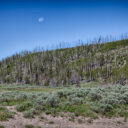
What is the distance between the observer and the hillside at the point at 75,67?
91.4m

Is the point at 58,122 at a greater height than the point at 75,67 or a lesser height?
lesser

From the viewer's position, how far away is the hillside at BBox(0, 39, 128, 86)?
300ft

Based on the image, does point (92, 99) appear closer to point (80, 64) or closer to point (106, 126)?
point (106, 126)

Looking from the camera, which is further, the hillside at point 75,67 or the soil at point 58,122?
the hillside at point 75,67

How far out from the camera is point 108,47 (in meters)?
124

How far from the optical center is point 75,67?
107375 millimetres

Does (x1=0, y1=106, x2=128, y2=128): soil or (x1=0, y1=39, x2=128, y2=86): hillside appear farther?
(x1=0, y1=39, x2=128, y2=86): hillside

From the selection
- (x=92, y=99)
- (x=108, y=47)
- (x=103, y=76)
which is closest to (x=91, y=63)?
(x=103, y=76)

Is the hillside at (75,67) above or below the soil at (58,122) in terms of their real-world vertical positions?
above

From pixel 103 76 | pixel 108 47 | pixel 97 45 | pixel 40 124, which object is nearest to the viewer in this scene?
pixel 40 124

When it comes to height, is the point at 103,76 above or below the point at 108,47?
below

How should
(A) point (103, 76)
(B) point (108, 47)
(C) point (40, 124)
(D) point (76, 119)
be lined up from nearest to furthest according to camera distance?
(C) point (40, 124) < (D) point (76, 119) < (A) point (103, 76) < (B) point (108, 47)

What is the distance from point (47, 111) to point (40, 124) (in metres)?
1.77

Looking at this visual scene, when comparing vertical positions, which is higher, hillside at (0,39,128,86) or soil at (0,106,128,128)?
hillside at (0,39,128,86)
